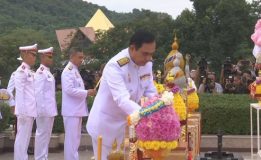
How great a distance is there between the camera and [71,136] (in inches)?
352

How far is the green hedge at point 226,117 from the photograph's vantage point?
1158 cm

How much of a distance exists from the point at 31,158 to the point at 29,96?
2.41 m

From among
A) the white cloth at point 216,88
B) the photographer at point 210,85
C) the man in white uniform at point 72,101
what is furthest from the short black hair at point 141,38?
the photographer at point 210,85

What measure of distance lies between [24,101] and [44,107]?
41cm

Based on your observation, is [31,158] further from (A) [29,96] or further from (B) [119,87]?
(B) [119,87]

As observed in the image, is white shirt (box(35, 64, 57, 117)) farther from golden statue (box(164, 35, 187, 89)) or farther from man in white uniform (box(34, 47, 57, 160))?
golden statue (box(164, 35, 187, 89))

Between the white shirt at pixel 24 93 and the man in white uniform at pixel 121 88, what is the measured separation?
384 cm

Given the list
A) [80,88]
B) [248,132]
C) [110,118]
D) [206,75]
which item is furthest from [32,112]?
[206,75]

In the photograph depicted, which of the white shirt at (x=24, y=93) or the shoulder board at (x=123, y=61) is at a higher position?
the shoulder board at (x=123, y=61)

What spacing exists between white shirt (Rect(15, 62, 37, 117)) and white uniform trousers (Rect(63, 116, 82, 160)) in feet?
1.80

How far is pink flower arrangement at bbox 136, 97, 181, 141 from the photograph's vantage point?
152 inches

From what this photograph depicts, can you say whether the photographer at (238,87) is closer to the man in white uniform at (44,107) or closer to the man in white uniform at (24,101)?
the man in white uniform at (44,107)

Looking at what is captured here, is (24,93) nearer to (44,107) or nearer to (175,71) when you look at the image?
(44,107)

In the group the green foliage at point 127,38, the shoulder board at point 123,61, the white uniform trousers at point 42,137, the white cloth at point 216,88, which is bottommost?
the white uniform trousers at point 42,137
